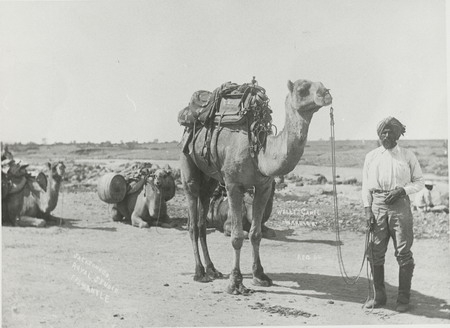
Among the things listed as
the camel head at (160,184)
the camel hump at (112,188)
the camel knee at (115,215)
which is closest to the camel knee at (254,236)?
the camel head at (160,184)

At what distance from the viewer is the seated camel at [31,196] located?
8812 mm

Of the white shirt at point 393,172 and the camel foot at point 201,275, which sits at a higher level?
the white shirt at point 393,172

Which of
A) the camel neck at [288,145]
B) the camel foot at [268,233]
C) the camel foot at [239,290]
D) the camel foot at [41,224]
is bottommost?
the camel foot at [239,290]

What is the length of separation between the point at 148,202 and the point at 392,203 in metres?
4.98

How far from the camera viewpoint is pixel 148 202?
32.7 ft

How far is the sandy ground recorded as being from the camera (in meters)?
6.18

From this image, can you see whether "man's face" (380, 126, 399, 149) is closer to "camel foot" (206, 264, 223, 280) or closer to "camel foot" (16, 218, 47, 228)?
"camel foot" (206, 264, 223, 280)

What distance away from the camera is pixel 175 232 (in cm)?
941

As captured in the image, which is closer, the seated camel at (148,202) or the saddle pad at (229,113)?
the saddle pad at (229,113)

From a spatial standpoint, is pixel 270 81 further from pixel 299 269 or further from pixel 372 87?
pixel 299 269

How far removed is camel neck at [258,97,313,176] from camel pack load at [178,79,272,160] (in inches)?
→ 8.0

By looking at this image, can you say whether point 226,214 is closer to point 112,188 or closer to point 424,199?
point 112,188

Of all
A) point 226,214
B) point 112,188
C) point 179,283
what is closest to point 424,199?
point 226,214

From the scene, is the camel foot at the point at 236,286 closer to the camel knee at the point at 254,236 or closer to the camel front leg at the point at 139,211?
the camel knee at the point at 254,236
